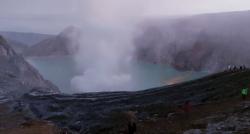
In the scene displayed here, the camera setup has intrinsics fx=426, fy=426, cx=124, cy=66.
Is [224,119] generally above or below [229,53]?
below

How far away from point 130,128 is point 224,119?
872 cm

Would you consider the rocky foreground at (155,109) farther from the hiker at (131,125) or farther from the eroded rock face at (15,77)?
the eroded rock face at (15,77)

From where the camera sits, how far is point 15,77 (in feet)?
459

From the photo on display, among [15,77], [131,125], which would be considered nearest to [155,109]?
[131,125]

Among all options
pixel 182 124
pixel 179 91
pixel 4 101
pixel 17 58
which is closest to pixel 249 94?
pixel 182 124

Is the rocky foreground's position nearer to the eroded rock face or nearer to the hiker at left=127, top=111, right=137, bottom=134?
the hiker at left=127, top=111, right=137, bottom=134

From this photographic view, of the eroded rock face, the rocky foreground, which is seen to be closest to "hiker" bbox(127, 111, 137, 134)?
the rocky foreground

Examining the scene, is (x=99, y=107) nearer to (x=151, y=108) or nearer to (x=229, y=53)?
(x=151, y=108)

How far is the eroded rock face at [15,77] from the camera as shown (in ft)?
400

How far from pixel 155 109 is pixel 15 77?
276ft

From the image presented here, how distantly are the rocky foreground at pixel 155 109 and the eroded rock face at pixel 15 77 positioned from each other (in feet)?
65.6

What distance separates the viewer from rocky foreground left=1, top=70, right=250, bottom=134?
40.2 m

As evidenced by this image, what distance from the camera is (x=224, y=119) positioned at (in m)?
39.3

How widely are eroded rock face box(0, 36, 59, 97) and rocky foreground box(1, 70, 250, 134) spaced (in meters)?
20.0
